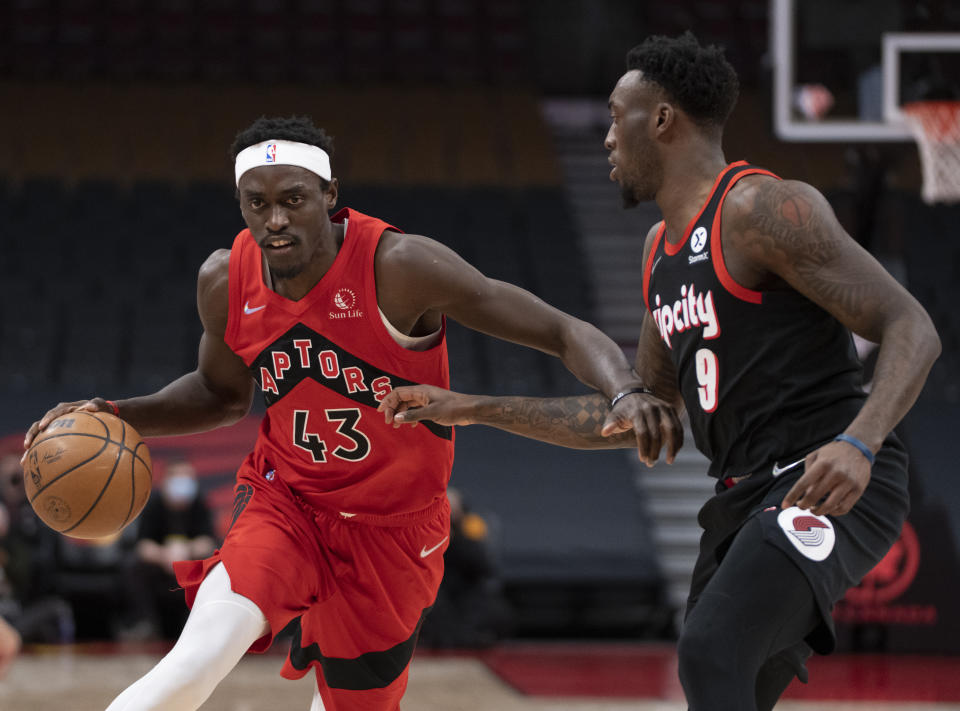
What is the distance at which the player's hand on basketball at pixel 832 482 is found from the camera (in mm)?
2322

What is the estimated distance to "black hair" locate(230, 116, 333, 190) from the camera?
131 inches

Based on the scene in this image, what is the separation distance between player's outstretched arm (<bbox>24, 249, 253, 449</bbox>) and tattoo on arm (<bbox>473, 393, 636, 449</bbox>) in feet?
2.98

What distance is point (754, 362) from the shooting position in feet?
8.89

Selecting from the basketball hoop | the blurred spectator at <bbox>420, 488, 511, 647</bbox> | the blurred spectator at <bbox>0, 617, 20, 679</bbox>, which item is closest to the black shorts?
the basketball hoop

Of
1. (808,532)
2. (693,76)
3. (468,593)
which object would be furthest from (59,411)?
(468,593)

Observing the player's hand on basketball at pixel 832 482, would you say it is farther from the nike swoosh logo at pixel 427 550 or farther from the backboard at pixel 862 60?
the backboard at pixel 862 60

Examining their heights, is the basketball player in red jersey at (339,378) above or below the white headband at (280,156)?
below

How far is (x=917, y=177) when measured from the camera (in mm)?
12438

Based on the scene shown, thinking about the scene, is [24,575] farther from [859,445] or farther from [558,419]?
[859,445]

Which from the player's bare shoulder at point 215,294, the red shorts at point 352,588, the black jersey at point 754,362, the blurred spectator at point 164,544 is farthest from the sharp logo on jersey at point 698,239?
the blurred spectator at point 164,544

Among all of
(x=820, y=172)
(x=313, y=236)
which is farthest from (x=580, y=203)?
(x=313, y=236)

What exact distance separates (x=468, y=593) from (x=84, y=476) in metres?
4.99

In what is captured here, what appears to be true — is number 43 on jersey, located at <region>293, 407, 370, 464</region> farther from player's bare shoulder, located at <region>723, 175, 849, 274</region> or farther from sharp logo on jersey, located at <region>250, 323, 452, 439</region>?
player's bare shoulder, located at <region>723, 175, 849, 274</region>

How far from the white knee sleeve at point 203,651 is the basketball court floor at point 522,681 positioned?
289cm
